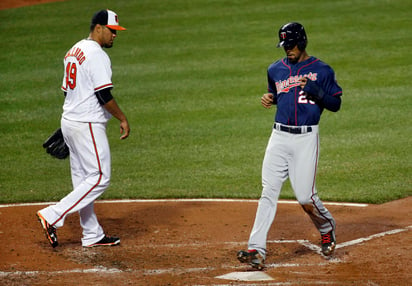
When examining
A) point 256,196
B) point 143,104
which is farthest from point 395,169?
point 143,104

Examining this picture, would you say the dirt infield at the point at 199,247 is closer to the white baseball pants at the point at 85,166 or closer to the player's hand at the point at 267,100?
the white baseball pants at the point at 85,166

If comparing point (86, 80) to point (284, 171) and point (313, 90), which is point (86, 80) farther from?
point (313, 90)

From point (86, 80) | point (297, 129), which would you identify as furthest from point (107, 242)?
point (297, 129)

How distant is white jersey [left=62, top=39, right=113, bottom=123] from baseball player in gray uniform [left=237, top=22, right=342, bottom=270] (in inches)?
64.8

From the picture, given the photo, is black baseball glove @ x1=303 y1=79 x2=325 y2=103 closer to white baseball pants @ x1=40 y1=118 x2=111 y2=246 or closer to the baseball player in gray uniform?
the baseball player in gray uniform

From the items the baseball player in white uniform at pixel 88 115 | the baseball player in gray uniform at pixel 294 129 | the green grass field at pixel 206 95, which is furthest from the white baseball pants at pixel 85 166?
the green grass field at pixel 206 95

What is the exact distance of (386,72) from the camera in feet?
51.8

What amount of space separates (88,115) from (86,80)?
1.08 ft

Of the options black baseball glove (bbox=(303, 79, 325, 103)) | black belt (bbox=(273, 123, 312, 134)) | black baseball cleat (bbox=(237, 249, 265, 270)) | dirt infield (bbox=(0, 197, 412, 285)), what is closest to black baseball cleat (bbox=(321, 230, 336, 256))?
dirt infield (bbox=(0, 197, 412, 285))

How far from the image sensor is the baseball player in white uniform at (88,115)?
6848mm

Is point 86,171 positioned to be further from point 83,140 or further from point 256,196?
point 256,196

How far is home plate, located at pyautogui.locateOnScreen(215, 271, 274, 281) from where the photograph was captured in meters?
6.02

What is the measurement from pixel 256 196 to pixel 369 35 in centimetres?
1073

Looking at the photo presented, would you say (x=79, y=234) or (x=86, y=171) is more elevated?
(x=86, y=171)
